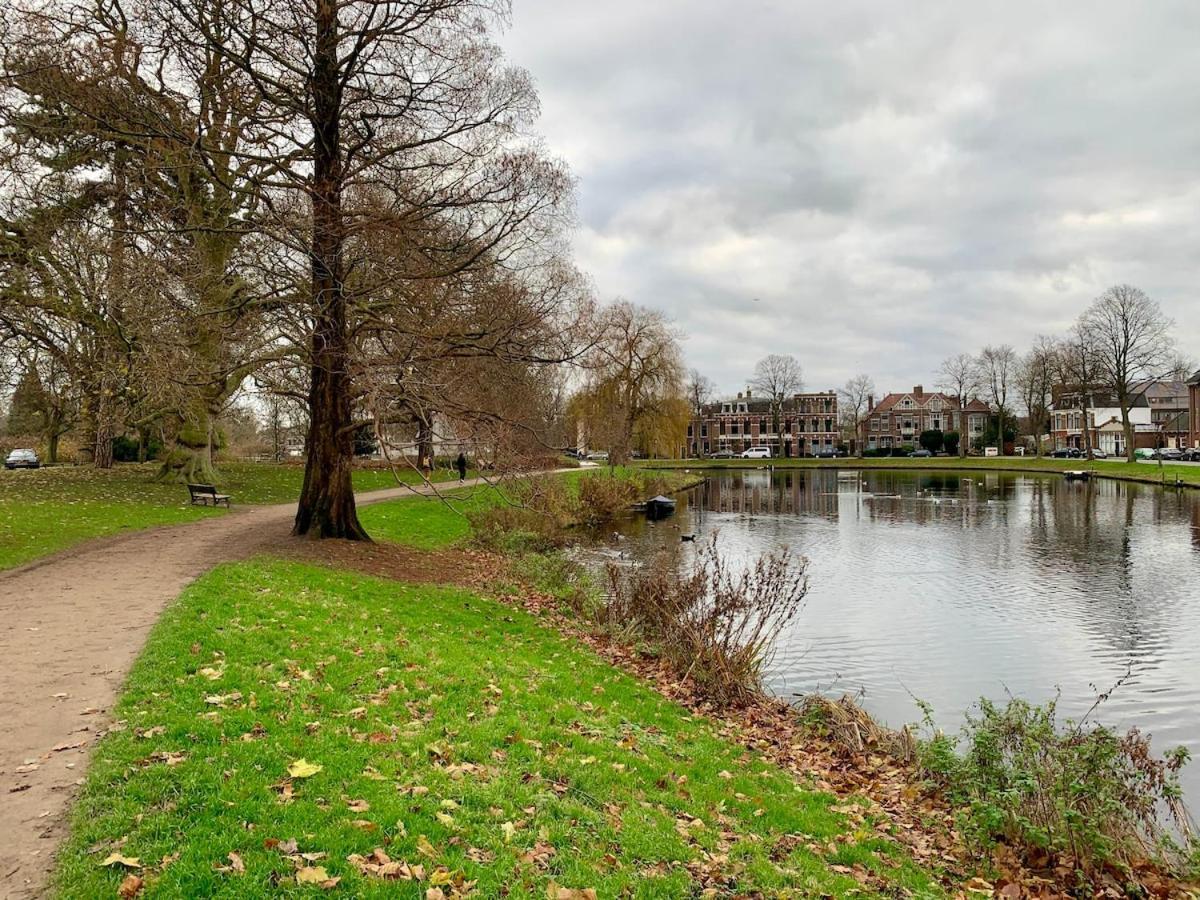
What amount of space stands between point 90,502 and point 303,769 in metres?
19.8

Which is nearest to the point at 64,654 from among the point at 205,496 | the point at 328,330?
the point at 328,330

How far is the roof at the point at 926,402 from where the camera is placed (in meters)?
105

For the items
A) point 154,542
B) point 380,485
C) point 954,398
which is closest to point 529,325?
point 154,542

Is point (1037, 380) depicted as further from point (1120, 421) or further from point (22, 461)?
point (22, 461)

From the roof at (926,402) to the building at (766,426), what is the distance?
7.44 metres

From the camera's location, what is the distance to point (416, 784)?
5.26 metres

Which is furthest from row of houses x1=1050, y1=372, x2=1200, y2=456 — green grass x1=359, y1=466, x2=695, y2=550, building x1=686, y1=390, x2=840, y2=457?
green grass x1=359, y1=466, x2=695, y2=550

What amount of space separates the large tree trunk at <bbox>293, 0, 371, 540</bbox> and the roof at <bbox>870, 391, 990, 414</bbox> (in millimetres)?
101789

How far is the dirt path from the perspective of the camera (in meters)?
4.33

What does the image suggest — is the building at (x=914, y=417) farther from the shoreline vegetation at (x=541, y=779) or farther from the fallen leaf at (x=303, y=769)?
the fallen leaf at (x=303, y=769)

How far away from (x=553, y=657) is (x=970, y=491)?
1775 inches

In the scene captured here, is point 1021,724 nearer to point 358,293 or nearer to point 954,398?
point 358,293

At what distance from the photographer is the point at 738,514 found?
122ft

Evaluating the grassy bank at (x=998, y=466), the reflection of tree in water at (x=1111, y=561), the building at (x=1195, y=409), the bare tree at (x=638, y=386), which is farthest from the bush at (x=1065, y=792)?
the building at (x=1195, y=409)
